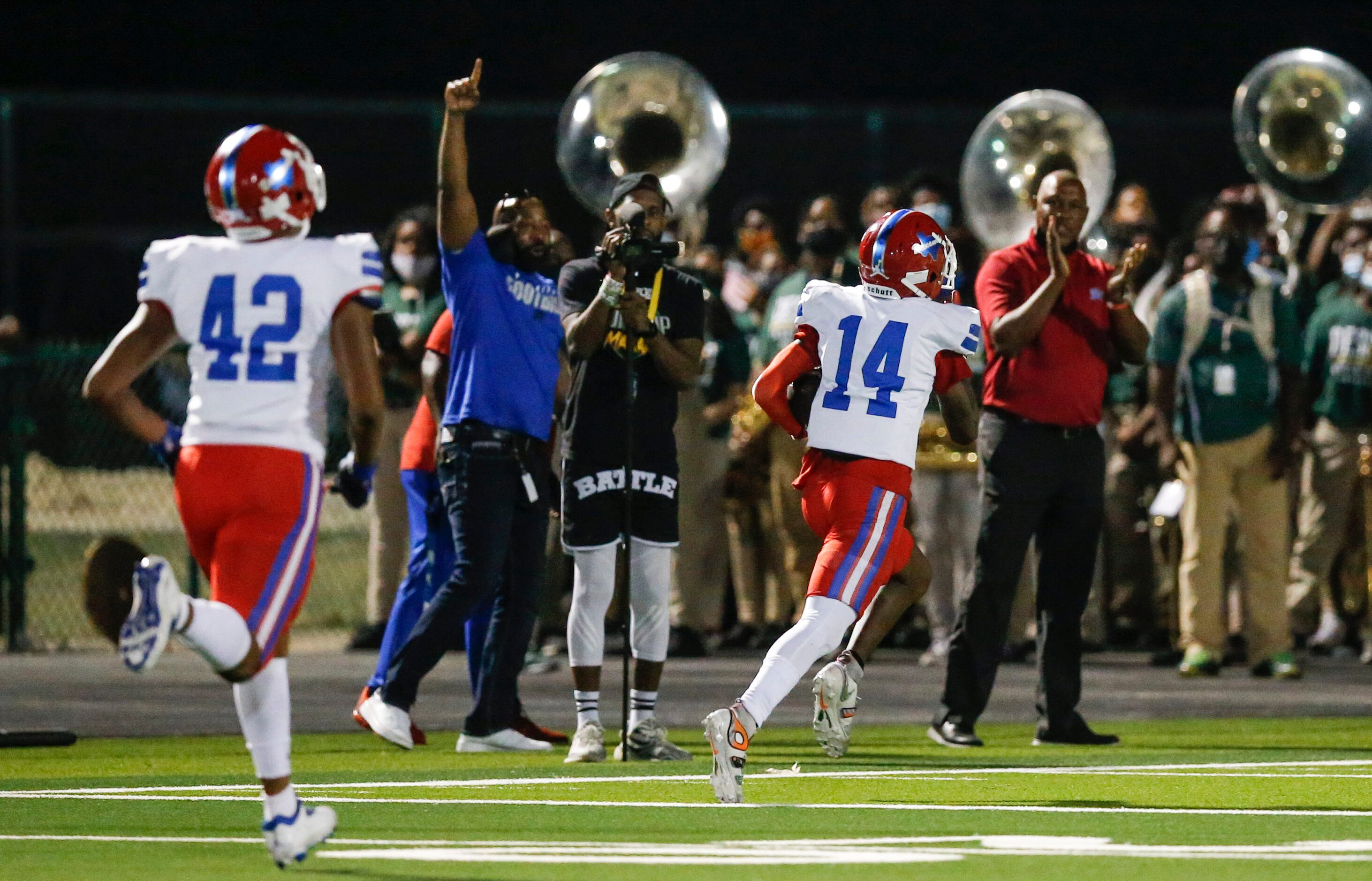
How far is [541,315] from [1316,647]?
7.26m

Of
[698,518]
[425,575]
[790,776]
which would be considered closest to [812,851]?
[790,776]

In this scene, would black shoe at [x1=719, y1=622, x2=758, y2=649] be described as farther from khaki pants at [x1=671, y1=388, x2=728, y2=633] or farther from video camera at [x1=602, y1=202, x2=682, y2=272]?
video camera at [x1=602, y1=202, x2=682, y2=272]

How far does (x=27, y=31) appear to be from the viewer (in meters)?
27.4

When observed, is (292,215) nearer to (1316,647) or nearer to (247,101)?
(1316,647)

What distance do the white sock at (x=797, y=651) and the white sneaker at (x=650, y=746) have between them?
1520 mm

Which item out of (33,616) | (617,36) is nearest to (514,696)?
(33,616)

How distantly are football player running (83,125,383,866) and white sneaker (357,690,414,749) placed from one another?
9.23 feet

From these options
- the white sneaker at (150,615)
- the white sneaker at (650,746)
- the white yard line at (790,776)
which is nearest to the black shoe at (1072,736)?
the white yard line at (790,776)

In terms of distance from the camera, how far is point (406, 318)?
13516mm

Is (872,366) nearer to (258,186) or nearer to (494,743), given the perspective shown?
(258,186)

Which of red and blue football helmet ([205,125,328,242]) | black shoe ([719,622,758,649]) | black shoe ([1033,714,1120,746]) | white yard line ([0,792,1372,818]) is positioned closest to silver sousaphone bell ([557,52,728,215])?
black shoe ([1033,714,1120,746])

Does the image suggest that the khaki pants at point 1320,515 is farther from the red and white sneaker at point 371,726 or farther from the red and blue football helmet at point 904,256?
the red and blue football helmet at point 904,256

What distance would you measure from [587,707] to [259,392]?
3270 mm

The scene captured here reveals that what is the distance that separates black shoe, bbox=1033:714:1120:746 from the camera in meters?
9.98
